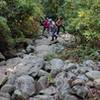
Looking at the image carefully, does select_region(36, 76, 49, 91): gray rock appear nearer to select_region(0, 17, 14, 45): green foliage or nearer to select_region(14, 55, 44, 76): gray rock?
select_region(14, 55, 44, 76): gray rock

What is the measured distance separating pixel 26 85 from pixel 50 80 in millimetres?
1016

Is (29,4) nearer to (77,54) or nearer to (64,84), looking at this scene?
(77,54)

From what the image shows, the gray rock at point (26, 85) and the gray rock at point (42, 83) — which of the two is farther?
the gray rock at point (42, 83)

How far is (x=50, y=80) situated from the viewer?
42.0 feet

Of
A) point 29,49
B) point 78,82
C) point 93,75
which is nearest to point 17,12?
point 29,49

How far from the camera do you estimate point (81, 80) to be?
11.9m

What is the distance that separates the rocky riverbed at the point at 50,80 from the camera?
1163 cm

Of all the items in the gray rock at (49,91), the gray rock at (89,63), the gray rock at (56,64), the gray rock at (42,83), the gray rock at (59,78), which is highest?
the gray rock at (56,64)

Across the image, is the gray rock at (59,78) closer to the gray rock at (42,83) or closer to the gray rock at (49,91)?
the gray rock at (49,91)

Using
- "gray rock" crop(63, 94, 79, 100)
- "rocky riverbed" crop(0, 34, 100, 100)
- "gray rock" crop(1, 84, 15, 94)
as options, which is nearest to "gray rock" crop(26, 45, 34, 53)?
"rocky riverbed" crop(0, 34, 100, 100)

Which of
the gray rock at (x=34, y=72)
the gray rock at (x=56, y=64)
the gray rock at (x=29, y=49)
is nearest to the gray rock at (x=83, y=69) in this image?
the gray rock at (x=56, y=64)

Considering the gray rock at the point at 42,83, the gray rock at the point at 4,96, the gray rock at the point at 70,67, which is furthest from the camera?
the gray rock at the point at 70,67

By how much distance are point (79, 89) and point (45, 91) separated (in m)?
1.41

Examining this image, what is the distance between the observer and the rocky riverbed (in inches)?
458
